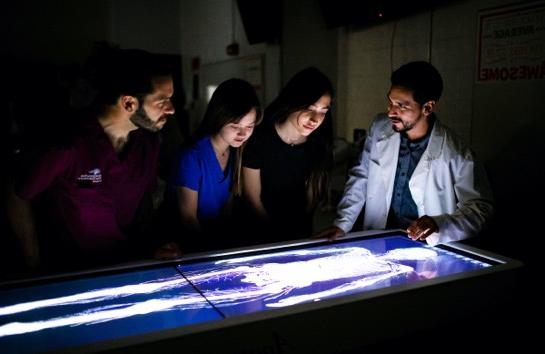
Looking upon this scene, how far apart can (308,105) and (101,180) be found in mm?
931

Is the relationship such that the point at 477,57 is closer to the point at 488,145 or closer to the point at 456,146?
the point at 488,145

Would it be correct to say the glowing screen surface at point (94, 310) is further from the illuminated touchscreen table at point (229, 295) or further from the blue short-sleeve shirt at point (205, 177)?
the blue short-sleeve shirt at point (205, 177)

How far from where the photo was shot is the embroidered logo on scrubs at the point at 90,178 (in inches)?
66.1

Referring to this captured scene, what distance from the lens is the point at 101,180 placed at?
1714mm

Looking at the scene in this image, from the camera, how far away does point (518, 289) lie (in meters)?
1.67

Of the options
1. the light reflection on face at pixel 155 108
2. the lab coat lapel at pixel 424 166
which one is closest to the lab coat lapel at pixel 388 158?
the lab coat lapel at pixel 424 166

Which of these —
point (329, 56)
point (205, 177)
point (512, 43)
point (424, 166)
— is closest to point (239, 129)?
point (205, 177)

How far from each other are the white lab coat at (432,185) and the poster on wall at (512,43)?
69cm

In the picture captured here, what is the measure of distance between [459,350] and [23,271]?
58.1 inches

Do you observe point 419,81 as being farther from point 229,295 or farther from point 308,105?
point 229,295

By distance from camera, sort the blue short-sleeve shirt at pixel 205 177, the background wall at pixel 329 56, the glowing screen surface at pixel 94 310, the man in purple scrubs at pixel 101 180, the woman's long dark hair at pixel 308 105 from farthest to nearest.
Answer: the background wall at pixel 329 56 → the woman's long dark hair at pixel 308 105 → the blue short-sleeve shirt at pixel 205 177 → the man in purple scrubs at pixel 101 180 → the glowing screen surface at pixel 94 310

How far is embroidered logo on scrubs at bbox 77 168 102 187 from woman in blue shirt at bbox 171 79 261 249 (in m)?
0.35

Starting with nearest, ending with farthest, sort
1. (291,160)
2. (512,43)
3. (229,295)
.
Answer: (229,295) → (291,160) → (512,43)

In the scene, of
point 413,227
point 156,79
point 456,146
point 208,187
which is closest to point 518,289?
point 413,227
